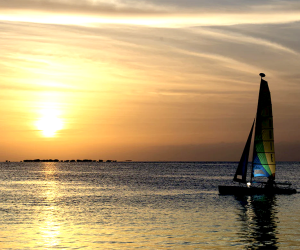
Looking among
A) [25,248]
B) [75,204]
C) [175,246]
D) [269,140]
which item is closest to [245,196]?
[269,140]

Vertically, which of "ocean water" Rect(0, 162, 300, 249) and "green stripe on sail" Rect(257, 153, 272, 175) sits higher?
"green stripe on sail" Rect(257, 153, 272, 175)

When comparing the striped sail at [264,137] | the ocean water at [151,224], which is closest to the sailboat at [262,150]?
the striped sail at [264,137]

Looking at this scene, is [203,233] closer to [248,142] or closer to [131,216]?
[131,216]

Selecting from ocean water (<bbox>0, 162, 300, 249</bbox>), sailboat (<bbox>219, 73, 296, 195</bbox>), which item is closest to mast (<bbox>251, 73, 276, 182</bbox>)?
sailboat (<bbox>219, 73, 296, 195</bbox>)

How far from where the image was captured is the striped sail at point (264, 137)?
74438 mm

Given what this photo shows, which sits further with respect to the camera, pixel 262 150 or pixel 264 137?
pixel 262 150

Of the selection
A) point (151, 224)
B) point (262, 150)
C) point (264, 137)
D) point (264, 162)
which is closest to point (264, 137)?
point (264, 137)

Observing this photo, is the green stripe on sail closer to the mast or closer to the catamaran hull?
the mast

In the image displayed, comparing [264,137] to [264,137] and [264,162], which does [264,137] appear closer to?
[264,137]

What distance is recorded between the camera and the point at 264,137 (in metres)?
75.9

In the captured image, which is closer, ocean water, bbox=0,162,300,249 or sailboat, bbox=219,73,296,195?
ocean water, bbox=0,162,300,249

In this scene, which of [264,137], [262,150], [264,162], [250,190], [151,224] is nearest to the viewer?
[151,224]

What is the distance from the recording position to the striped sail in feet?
244

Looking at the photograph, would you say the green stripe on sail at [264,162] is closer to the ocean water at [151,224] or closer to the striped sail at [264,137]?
the striped sail at [264,137]
